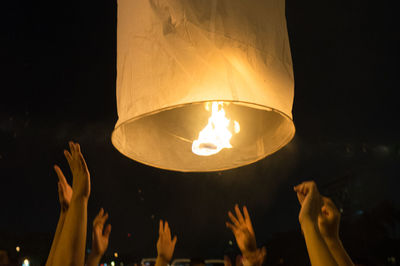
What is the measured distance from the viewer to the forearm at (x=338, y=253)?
3.19ft

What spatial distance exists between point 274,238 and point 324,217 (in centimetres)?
2253

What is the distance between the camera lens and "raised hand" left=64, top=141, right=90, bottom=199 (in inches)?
38.3

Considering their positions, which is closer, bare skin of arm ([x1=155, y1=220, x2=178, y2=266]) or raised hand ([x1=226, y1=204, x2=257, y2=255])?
raised hand ([x1=226, y1=204, x2=257, y2=255])

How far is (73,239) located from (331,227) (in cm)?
77

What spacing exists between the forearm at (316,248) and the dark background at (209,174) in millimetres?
1663

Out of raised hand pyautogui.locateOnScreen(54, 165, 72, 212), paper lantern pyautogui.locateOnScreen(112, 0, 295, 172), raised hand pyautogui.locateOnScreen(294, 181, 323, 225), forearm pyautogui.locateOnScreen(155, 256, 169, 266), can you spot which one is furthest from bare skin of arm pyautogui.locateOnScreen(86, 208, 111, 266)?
raised hand pyautogui.locateOnScreen(294, 181, 323, 225)

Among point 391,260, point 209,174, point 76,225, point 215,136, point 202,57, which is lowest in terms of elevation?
point 391,260

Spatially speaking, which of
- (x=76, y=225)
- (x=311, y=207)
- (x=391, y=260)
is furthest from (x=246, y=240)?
(x=391, y=260)

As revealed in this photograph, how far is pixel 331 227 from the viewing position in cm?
105

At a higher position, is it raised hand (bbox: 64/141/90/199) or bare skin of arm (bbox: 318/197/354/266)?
raised hand (bbox: 64/141/90/199)

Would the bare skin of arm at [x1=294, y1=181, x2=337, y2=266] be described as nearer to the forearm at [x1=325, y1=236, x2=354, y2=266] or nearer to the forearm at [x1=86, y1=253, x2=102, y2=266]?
the forearm at [x1=325, y1=236, x2=354, y2=266]

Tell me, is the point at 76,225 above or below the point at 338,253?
above

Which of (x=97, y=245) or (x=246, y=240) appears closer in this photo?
(x=97, y=245)

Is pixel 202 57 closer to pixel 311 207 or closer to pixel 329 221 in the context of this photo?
pixel 311 207
